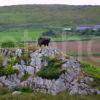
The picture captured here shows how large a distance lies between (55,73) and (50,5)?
109753 mm

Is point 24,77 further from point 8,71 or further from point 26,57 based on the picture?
point 26,57

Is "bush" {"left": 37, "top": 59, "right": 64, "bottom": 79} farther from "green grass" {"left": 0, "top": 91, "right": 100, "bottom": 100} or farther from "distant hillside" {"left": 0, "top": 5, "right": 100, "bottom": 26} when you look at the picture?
"distant hillside" {"left": 0, "top": 5, "right": 100, "bottom": 26}

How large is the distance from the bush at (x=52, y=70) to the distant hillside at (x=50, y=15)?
7290cm

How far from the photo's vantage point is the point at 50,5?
413 ft

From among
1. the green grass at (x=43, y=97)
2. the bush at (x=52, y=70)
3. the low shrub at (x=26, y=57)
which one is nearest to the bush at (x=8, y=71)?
the low shrub at (x=26, y=57)

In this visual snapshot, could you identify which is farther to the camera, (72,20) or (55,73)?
(72,20)

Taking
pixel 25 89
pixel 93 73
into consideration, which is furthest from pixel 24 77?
pixel 93 73

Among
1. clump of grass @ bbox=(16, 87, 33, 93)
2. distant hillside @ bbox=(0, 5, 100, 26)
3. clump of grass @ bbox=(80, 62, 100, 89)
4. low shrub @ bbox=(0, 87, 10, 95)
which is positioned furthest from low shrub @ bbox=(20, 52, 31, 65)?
distant hillside @ bbox=(0, 5, 100, 26)

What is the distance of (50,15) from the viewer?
108688mm

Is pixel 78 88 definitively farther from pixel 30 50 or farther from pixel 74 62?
pixel 30 50

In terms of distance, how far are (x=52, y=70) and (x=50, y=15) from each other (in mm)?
92051

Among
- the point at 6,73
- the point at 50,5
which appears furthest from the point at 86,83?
the point at 50,5

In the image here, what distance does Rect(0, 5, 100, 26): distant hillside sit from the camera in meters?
95.7

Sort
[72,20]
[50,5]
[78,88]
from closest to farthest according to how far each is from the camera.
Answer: [78,88] → [72,20] → [50,5]
